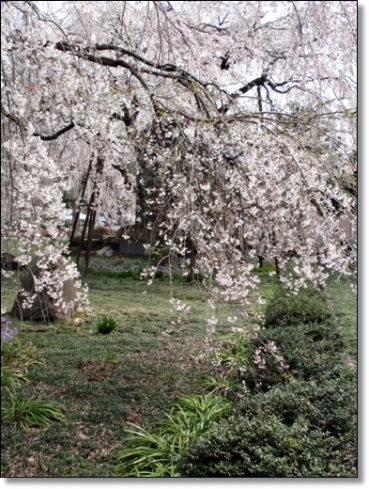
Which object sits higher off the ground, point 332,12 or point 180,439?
point 332,12

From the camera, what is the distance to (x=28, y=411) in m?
1.79

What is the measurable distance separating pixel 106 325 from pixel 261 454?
146cm

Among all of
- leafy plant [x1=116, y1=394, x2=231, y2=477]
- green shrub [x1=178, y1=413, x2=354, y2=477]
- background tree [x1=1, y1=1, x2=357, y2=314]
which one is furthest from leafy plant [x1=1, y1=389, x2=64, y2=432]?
green shrub [x1=178, y1=413, x2=354, y2=477]

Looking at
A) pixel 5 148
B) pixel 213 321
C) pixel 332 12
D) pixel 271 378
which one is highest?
pixel 332 12

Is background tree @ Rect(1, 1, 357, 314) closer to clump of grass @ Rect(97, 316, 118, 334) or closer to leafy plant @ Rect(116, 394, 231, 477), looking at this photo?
leafy plant @ Rect(116, 394, 231, 477)

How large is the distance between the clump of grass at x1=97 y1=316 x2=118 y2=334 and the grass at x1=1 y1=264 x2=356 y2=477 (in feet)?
0.11

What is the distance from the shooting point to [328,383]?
1740mm

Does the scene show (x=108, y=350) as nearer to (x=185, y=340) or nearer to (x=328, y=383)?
(x=185, y=340)

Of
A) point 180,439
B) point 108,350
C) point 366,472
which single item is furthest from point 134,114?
point 366,472

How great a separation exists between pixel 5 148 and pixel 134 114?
953 millimetres

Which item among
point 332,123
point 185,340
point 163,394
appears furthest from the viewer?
point 185,340

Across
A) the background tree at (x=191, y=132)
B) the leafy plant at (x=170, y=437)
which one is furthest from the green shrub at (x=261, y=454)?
the background tree at (x=191, y=132)

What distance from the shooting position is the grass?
1.65 meters

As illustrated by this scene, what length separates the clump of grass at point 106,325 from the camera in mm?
2596
